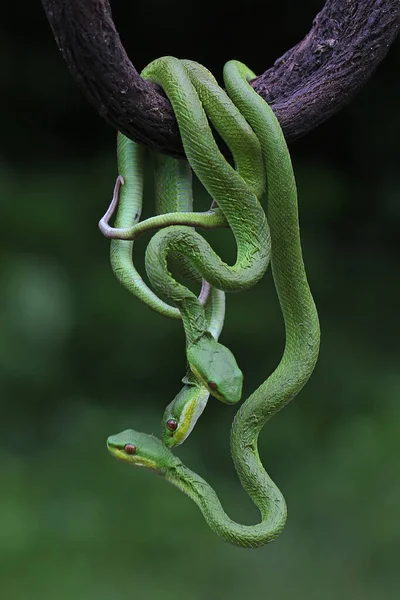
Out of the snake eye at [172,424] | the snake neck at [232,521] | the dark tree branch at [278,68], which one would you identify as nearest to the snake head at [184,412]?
the snake eye at [172,424]

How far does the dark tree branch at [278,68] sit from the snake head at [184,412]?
41 centimetres

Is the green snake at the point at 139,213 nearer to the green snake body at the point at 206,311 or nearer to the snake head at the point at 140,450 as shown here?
the green snake body at the point at 206,311

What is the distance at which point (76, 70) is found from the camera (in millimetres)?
1307

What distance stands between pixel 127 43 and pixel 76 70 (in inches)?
81.3

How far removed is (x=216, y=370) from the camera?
A: 137cm

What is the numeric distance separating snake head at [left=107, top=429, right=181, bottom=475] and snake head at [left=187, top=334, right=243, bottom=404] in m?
0.18

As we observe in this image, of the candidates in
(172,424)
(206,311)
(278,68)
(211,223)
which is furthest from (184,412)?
(278,68)

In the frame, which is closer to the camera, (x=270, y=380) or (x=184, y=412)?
(x=184, y=412)

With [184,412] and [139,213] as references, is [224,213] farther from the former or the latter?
[184,412]

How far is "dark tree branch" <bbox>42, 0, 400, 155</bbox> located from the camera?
1.27m

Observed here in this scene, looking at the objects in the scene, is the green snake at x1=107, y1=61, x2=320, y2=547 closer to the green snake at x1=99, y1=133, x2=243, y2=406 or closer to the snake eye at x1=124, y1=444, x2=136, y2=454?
the snake eye at x1=124, y1=444, x2=136, y2=454

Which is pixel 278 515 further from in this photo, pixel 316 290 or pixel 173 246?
pixel 316 290

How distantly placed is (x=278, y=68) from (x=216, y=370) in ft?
2.02

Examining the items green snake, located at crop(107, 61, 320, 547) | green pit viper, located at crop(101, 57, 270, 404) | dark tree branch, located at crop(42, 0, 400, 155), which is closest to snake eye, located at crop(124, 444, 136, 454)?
green snake, located at crop(107, 61, 320, 547)
